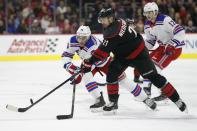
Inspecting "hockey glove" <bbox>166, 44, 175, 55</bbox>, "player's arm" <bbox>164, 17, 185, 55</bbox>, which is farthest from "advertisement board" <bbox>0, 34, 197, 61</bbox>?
"hockey glove" <bbox>166, 44, 175, 55</bbox>

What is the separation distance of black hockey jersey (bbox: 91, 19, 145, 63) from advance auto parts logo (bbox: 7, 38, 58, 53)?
15.8 feet

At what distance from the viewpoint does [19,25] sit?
823 centimetres

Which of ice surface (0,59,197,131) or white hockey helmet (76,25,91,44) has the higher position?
white hockey helmet (76,25,91,44)

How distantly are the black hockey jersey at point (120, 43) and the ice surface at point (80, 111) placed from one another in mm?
604

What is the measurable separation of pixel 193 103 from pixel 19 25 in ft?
18.0

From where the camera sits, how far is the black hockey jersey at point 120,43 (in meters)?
3.13

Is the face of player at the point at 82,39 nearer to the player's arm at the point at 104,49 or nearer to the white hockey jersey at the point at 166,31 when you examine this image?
the player's arm at the point at 104,49

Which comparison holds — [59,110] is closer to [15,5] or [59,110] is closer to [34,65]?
[34,65]

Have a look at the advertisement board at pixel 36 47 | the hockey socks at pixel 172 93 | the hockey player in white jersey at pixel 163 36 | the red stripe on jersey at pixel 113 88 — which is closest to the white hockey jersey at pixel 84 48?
the red stripe on jersey at pixel 113 88

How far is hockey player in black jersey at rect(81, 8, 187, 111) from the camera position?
3148 mm

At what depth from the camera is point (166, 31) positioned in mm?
4086

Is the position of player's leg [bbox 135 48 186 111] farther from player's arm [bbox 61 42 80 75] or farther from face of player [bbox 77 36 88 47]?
player's arm [bbox 61 42 80 75]

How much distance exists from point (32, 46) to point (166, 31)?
452cm

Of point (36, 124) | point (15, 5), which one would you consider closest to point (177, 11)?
point (15, 5)
